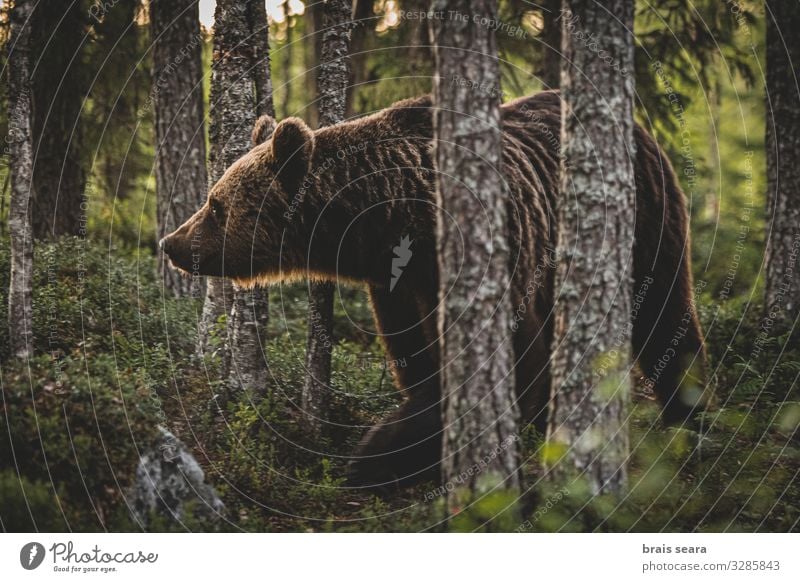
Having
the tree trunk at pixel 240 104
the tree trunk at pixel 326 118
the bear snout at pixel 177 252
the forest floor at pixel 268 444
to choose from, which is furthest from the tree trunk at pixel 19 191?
the tree trunk at pixel 326 118

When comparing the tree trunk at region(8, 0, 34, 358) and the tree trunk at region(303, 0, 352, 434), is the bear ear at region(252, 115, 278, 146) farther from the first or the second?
the tree trunk at region(8, 0, 34, 358)

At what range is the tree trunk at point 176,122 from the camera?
10117mm

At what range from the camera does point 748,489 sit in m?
5.80

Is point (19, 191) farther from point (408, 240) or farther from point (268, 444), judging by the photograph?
point (408, 240)

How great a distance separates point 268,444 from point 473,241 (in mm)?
2986

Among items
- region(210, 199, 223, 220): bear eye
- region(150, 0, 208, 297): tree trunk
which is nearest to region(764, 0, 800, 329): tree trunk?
region(210, 199, 223, 220): bear eye

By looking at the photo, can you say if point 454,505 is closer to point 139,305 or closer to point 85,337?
point 85,337

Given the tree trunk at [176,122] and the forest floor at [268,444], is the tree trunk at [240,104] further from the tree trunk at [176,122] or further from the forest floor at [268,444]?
the tree trunk at [176,122]

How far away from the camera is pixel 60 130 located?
34.3 ft

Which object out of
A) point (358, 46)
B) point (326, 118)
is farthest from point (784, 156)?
point (358, 46)

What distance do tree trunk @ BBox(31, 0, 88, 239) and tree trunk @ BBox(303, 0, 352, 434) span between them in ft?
13.7

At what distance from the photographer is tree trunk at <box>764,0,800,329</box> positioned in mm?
8414

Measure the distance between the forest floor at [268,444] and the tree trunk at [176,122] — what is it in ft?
6.40
